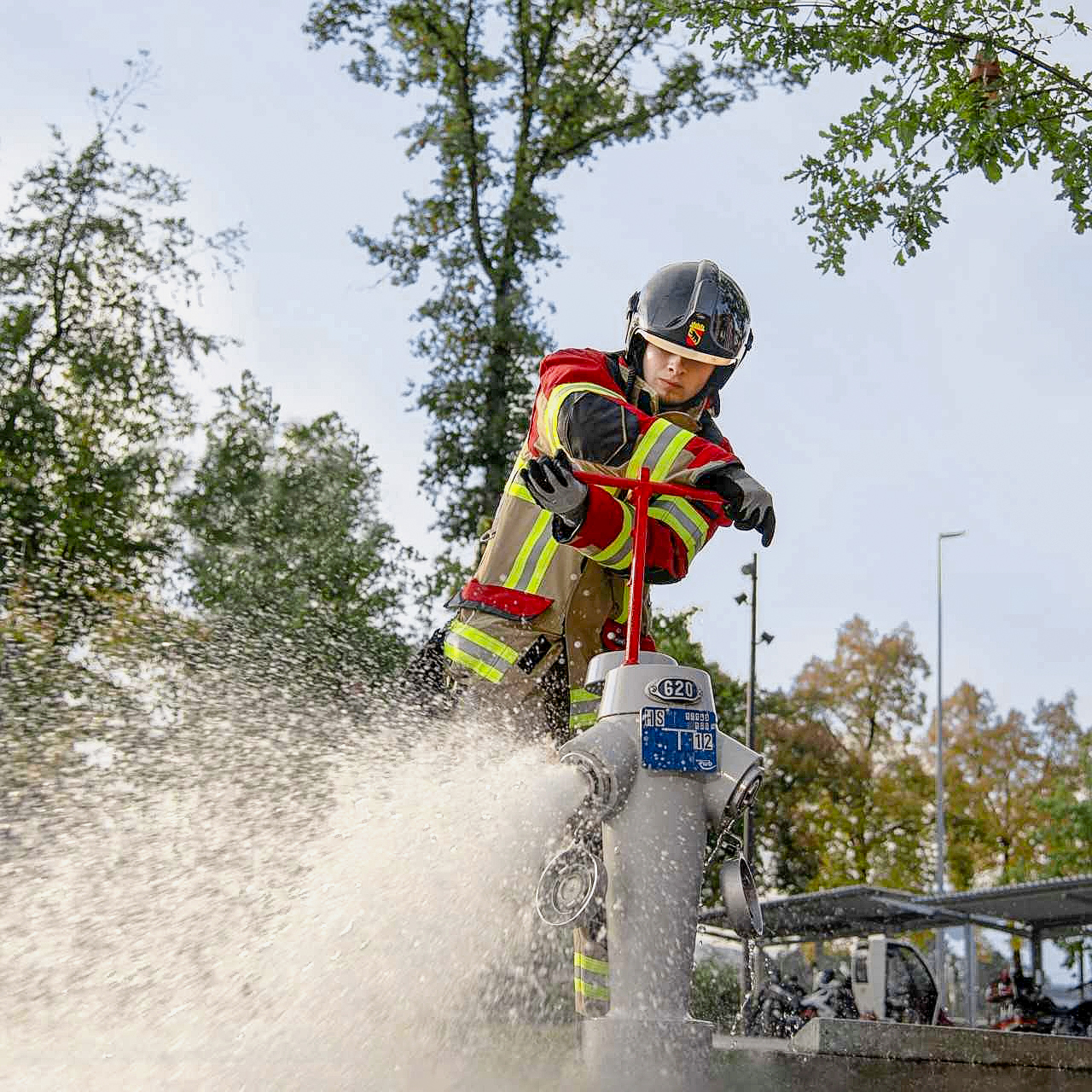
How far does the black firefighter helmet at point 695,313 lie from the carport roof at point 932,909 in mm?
13565

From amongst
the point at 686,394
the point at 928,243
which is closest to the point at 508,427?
the point at 928,243

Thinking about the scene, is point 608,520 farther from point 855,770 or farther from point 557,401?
point 855,770

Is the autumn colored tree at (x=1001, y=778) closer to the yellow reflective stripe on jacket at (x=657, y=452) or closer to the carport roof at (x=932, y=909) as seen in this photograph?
the carport roof at (x=932, y=909)

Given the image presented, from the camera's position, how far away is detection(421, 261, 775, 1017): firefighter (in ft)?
12.7

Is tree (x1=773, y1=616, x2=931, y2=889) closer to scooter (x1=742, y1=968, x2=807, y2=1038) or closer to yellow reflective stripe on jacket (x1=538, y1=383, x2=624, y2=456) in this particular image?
scooter (x1=742, y1=968, x2=807, y2=1038)

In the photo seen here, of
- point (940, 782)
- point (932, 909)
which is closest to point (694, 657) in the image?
point (932, 909)

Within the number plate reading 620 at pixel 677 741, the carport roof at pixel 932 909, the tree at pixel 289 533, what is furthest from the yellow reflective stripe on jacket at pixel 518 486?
the carport roof at pixel 932 909

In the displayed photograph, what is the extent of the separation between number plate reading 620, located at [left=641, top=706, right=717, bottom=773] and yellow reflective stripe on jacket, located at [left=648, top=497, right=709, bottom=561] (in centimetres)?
73

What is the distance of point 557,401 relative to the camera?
398 cm

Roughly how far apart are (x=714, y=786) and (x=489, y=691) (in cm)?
94

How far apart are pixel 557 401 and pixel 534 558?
0.52 m

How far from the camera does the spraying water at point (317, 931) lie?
3.06 m

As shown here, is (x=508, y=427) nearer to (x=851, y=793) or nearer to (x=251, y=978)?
(x=251, y=978)

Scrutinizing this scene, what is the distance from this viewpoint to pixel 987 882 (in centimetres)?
3912
